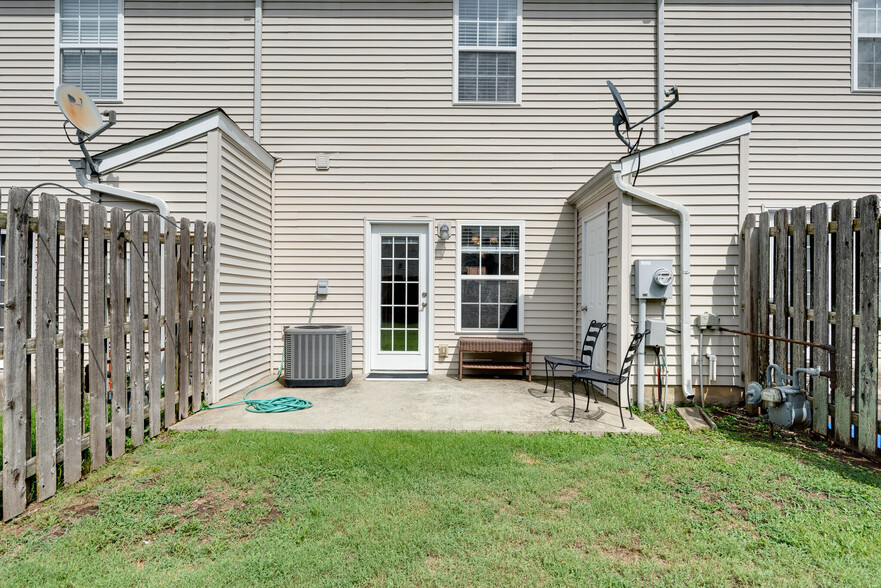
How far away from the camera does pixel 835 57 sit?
20.7 ft

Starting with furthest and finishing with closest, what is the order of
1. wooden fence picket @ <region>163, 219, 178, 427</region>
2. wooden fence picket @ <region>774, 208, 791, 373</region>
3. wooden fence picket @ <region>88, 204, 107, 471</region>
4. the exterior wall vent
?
the exterior wall vent < wooden fence picket @ <region>774, 208, 791, 373</region> < wooden fence picket @ <region>163, 219, 178, 427</region> < wooden fence picket @ <region>88, 204, 107, 471</region>

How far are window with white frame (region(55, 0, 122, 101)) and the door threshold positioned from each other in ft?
17.9

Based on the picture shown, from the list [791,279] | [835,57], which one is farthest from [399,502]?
[835,57]

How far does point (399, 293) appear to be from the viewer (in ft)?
20.9

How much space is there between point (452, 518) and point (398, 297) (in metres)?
4.17

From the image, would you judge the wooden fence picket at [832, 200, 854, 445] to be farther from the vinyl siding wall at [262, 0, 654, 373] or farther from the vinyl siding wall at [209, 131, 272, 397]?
the vinyl siding wall at [209, 131, 272, 397]

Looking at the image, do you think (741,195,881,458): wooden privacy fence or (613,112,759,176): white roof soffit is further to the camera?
(613,112,759,176): white roof soffit

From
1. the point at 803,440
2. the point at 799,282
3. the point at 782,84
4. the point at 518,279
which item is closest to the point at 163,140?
the point at 518,279

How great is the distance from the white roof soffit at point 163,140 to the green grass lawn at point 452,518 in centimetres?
317

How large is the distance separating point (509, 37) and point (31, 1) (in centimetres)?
689

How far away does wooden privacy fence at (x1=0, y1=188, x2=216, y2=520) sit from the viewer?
2.45 meters

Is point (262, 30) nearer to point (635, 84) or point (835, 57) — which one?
point (635, 84)

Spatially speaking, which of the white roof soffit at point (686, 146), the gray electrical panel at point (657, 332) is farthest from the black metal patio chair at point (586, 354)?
the white roof soffit at point (686, 146)

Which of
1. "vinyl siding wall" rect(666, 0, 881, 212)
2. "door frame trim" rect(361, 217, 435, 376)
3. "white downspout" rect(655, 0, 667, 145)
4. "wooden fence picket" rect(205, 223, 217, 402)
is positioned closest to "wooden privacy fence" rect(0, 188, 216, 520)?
"wooden fence picket" rect(205, 223, 217, 402)
